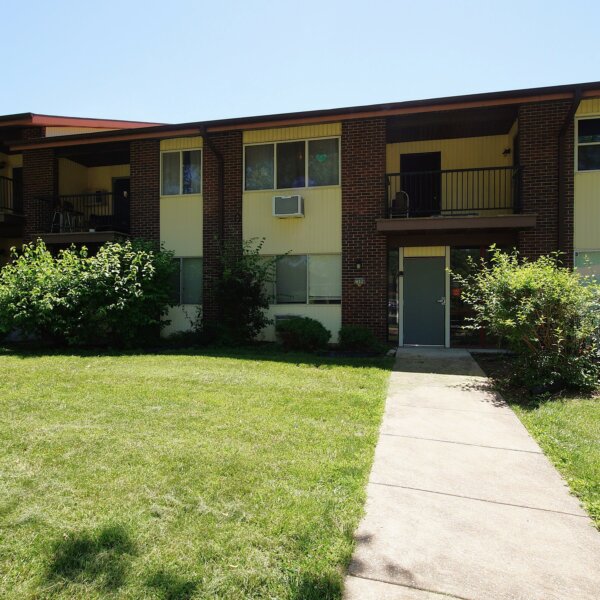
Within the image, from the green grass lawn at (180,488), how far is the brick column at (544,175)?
20.3ft

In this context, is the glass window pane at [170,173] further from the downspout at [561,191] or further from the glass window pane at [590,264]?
the glass window pane at [590,264]

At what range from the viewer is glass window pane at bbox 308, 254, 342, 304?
425 inches

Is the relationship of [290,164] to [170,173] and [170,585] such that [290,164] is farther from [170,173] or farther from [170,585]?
[170,585]

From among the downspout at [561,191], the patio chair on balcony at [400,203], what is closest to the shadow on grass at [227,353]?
the patio chair on balcony at [400,203]

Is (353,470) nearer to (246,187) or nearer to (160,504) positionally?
(160,504)

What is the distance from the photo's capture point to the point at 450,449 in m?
4.09

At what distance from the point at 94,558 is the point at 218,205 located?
996cm

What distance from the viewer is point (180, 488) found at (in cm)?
305

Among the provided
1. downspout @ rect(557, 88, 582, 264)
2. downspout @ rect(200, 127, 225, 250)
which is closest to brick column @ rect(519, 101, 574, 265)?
downspout @ rect(557, 88, 582, 264)

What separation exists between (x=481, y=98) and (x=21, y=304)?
10.6m

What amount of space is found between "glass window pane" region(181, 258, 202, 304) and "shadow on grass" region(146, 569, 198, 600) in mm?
9819

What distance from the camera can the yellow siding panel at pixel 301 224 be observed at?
10.8m

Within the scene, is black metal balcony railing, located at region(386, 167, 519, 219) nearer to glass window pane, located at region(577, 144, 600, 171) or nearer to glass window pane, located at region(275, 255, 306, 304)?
glass window pane, located at region(577, 144, 600, 171)

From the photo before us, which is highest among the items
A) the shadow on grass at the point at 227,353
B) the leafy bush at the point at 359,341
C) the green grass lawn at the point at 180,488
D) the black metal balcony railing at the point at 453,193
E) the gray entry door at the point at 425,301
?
the black metal balcony railing at the point at 453,193
